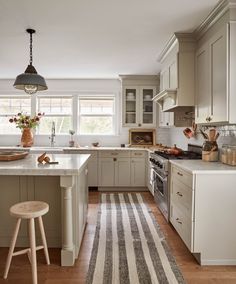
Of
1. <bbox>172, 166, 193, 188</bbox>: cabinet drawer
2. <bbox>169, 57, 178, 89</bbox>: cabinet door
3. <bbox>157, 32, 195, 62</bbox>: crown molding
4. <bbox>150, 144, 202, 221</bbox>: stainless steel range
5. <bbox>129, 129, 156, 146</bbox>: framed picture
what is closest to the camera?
<bbox>172, 166, 193, 188</bbox>: cabinet drawer

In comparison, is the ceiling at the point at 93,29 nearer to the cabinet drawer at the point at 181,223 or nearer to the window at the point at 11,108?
the window at the point at 11,108

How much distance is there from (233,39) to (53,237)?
8.65 ft

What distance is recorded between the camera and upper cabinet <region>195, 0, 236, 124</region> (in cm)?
225

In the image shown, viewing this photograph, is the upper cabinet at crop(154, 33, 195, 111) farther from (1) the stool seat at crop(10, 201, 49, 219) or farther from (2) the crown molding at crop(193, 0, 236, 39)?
(1) the stool seat at crop(10, 201, 49, 219)

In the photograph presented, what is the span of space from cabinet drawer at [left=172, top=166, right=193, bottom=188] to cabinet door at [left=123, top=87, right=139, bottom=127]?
8.01ft

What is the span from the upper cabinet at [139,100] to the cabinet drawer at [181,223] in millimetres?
2522

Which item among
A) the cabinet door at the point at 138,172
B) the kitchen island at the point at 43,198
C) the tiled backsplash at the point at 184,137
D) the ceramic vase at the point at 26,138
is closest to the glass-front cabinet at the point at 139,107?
the tiled backsplash at the point at 184,137

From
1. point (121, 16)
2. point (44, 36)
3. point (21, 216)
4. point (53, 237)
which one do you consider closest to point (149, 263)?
point (53, 237)

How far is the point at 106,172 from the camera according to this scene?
4879 mm

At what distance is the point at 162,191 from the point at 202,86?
59.0 inches

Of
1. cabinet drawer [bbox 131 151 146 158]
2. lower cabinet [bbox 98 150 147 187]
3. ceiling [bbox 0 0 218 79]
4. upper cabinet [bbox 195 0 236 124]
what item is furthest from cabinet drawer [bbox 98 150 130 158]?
upper cabinet [bbox 195 0 236 124]

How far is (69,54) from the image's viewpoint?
12.1 feet

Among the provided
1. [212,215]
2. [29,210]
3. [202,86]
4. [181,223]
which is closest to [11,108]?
[29,210]

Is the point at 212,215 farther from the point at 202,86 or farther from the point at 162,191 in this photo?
the point at 202,86
